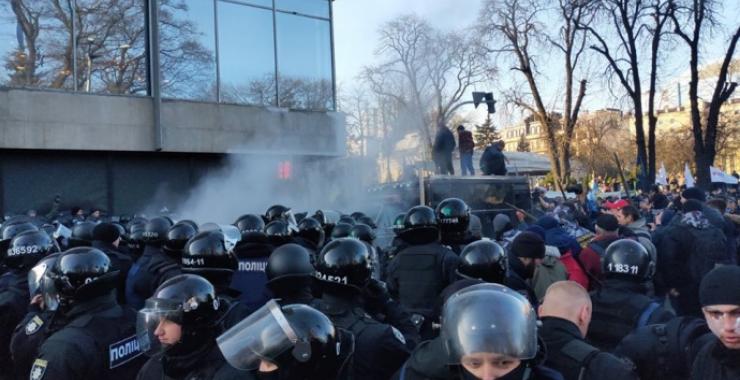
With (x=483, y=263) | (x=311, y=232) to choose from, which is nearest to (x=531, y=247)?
(x=483, y=263)

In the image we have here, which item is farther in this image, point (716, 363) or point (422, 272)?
point (422, 272)

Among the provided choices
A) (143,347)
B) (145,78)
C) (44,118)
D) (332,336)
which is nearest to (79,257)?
(143,347)

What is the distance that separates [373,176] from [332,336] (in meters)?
31.5

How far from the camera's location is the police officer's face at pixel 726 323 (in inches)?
109

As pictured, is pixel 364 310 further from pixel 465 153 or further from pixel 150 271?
pixel 465 153

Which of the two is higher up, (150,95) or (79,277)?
(150,95)

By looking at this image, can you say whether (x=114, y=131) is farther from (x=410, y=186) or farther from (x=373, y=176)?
(x=373, y=176)

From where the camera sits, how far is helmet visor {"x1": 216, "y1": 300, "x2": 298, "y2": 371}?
2.38 meters

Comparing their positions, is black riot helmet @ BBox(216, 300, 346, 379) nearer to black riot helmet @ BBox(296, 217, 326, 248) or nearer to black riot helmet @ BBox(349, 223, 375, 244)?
black riot helmet @ BBox(296, 217, 326, 248)

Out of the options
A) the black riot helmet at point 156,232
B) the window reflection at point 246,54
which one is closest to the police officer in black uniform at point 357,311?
the black riot helmet at point 156,232

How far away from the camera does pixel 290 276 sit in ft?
14.7

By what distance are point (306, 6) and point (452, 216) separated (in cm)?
1689

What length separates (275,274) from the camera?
4508 mm

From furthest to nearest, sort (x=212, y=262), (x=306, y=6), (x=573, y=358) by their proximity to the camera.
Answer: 1. (x=306, y=6)
2. (x=212, y=262)
3. (x=573, y=358)
